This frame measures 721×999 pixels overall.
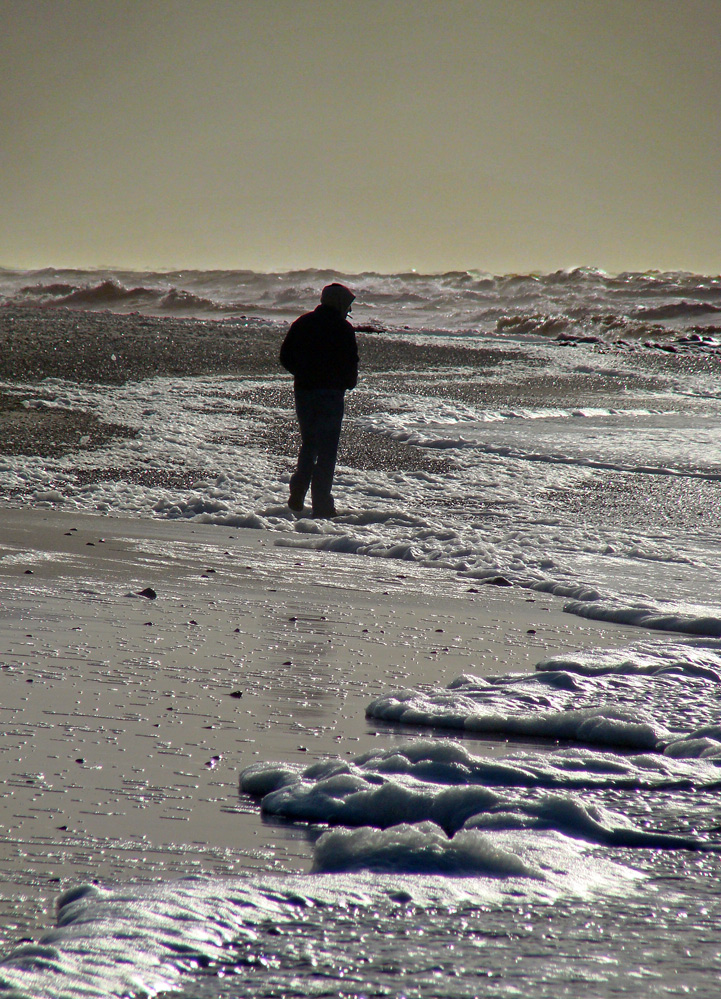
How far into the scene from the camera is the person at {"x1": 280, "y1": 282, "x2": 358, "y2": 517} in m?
7.39

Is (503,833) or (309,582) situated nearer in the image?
(503,833)

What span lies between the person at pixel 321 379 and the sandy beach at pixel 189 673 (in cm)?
153

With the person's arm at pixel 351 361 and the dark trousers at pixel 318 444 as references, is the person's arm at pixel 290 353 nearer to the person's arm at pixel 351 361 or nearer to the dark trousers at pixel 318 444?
the dark trousers at pixel 318 444

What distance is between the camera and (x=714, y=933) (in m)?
1.82

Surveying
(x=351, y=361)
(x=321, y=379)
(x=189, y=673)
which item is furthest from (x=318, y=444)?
(x=189, y=673)

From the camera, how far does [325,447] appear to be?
24.9 ft

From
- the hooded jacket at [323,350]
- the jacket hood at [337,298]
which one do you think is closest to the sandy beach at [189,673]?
the hooded jacket at [323,350]

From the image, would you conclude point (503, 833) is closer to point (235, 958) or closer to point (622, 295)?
point (235, 958)

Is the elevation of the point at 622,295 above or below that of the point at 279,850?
above

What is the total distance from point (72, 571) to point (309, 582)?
1.12 meters

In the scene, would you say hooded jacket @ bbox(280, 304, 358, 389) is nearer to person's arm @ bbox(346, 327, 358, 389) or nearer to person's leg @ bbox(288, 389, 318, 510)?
person's arm @ bbox(346, 327, 358, 389)

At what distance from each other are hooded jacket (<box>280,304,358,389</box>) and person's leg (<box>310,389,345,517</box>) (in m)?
0.12

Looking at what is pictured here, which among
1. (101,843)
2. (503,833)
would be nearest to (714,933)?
(503,833)

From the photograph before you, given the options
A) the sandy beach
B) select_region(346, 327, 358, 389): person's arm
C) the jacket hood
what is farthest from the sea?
the jacket hood
